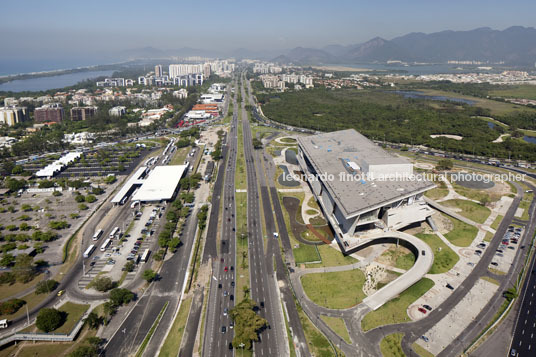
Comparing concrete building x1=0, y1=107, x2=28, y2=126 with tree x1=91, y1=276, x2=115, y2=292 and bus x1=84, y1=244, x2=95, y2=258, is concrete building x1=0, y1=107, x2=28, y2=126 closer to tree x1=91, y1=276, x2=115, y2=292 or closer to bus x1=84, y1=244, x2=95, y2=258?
bus x1=84, y1=244, x2=95, y2=258

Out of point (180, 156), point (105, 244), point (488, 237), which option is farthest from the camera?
point (180, 156)

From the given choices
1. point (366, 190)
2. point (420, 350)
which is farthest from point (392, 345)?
point (366, 190)

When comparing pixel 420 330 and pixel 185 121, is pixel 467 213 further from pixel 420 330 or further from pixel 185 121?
pixel 185 121

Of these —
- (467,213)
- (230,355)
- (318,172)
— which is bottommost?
(230,355)

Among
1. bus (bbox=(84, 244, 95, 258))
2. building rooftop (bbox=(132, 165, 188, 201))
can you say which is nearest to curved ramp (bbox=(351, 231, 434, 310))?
building rooftop (bbox=(132, 165, 188, 201))

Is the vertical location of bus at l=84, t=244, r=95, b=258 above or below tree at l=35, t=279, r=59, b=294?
above

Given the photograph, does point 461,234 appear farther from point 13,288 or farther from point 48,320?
point 13,288

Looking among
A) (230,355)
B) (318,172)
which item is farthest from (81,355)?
(318,172)
